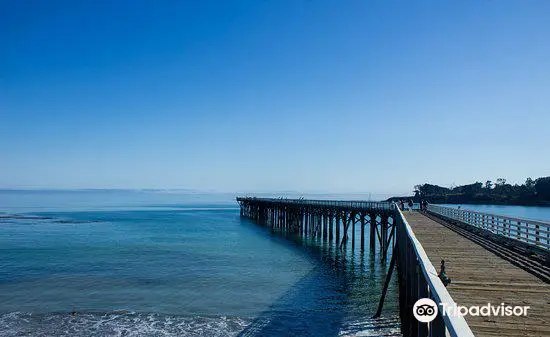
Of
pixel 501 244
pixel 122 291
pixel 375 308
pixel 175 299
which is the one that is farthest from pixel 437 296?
pixel 122 291

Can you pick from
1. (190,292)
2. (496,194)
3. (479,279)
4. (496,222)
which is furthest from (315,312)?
(496,194)

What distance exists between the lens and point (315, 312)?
18.3 metres

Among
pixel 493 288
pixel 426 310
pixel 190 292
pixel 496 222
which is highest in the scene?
pixel 496 222

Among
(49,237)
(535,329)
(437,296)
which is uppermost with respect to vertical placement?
(437,296)

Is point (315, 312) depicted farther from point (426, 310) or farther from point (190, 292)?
point (426, 310)

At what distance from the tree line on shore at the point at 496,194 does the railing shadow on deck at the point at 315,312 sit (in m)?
117

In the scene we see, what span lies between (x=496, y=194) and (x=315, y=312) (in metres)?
176

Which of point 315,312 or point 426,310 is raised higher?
point 426,310

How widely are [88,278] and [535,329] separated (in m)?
24.5

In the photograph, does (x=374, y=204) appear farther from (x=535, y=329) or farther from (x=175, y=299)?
(x=535, y=329)

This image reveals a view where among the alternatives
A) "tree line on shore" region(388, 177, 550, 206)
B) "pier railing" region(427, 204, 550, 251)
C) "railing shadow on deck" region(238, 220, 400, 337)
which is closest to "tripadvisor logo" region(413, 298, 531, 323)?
"pier railing" region(427, 204, 550, 251)

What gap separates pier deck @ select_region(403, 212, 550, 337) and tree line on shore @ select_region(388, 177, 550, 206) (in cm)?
13113

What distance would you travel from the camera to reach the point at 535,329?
6012 mm

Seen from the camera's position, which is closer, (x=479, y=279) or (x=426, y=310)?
(x=426, y=310)
